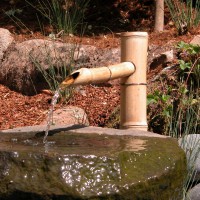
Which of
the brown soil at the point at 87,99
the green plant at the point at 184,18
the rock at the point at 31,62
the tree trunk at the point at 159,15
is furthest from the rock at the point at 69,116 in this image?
the tree trunk at the point at 159,15

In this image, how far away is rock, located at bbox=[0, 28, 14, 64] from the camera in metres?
6.26

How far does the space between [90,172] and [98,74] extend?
0.87m

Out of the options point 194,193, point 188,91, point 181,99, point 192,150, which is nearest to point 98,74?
point 192,150

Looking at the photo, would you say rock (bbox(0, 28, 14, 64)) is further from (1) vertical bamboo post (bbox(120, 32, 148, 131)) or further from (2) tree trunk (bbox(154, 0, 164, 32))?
(1) vertical bamboo post (bbox(120, 32, 148, 131))

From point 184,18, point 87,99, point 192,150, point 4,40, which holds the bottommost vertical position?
point 192,150

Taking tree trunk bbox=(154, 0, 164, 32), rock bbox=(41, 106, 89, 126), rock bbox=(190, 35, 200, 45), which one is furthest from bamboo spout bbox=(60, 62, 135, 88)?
tree trunk bbox=(154, 0, 164, 32)

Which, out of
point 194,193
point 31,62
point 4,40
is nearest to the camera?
point 194,193

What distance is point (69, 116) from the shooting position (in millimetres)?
5176

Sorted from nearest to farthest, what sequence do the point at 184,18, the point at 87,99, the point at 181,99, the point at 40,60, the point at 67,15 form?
the point at 181,99
the point at 87,99
the point at 40,60
the point at 184,18
the point at 67,15

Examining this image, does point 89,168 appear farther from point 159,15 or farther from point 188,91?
point 159,15

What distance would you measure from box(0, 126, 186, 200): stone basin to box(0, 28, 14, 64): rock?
3.35 metres

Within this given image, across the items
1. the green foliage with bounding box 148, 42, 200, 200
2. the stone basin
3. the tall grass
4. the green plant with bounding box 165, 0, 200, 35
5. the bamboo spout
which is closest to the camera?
the stone basin

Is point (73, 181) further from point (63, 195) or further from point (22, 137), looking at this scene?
point (22, 137)

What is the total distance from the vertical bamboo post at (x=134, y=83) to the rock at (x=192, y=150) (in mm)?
262
